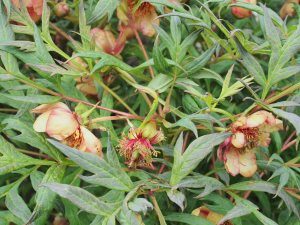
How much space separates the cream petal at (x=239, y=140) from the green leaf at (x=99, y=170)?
206 mm

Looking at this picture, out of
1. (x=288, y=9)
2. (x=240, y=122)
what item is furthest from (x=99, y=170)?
(x=288, y=9)

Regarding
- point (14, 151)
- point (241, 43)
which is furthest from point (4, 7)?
point (241, 43)

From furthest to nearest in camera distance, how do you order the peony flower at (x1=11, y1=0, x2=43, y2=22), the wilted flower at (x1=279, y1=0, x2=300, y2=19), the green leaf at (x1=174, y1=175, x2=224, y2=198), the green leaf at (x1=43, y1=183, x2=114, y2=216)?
the wilted flower at (x1=279, y1=0, x2=300, y2=19)
the peony flower at (x1=11, y1=0, x2=43, y2=22)
the green leaf at (x1=174, y1=175, x2=224, y2=198)
the green leaf at (x1=43, y1=183, x2=114, y2=216)

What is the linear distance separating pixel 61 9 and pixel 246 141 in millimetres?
557

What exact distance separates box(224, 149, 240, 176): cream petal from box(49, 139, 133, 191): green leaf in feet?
0.67

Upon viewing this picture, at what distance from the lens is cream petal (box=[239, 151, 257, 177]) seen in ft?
3.39

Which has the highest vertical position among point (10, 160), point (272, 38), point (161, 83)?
point (272, 38)

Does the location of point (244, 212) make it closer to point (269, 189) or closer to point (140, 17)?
point (269, 189)

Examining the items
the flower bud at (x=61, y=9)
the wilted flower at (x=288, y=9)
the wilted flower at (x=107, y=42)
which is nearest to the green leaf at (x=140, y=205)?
the wilted flower at (x=107, y=42)

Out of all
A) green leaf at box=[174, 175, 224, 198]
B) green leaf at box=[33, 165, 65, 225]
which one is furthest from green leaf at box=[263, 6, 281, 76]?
green leaf at box=[33, 165, 65, 225]

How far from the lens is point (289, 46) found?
1.00 metres

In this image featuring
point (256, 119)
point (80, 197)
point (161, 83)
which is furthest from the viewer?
point (161, 83)

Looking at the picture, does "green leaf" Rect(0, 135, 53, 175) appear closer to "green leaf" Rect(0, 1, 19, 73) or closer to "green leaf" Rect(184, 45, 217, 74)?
"green leaf" Rect(0, 1, 19, 73)

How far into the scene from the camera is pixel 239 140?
38.9 inches
